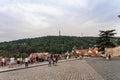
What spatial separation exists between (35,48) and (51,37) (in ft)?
88.6

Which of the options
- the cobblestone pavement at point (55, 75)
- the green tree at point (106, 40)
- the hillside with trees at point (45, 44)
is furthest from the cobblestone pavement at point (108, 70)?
the green tree at point (106, 40)

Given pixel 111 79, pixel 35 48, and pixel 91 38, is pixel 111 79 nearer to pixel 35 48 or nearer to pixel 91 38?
pixel 35 48

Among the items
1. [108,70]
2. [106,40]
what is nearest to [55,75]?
[108,70]

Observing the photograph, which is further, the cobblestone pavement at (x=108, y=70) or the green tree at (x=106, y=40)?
the green tree at (x=106, y=40)

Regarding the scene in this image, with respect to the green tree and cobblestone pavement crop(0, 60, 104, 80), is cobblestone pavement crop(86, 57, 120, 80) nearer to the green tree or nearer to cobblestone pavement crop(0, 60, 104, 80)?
cobblestone pavement crop(0, 60, 104, 80)

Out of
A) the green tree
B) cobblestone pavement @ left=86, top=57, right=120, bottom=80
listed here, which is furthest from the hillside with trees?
cobblestone pavement @ left=86, top=57, right=120, bottom=80

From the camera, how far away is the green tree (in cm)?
10456

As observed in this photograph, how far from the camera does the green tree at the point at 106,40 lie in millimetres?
104562

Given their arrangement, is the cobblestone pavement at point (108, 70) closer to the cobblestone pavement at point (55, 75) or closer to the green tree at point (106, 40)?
the cobblestone pavement at point (55, 75)

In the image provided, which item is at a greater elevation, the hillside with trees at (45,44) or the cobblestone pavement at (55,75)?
the hillside with trees at (45,44)

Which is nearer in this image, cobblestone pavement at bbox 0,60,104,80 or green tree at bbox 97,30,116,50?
cobblestone pavement at bbox 0,60,104,80

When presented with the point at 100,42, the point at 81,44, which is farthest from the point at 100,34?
the point at 81,44

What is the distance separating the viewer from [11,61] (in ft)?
129

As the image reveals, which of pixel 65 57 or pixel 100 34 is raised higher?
pixel 100 34
